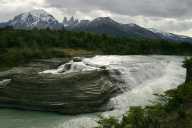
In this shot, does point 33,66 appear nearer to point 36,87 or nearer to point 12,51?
point 36,87

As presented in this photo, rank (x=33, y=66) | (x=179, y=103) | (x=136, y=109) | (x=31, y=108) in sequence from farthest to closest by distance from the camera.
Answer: (x=33, y=66) < (x=31, y=108) < (x=179, y=103) < (x=136, y=109)

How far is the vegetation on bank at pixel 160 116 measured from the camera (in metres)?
19.9

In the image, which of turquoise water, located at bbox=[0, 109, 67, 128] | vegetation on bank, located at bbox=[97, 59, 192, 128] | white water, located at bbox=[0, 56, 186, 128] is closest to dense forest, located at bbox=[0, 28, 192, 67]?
white water, located at bbox=[0, 56, 186, 128]

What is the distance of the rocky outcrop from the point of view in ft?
124

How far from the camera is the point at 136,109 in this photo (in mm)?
20188

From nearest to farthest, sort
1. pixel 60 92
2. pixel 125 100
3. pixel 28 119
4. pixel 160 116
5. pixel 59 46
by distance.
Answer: pixel 160 116
pixel 28 119
pixel 125 100
pixel 60 92
pixel 59 46

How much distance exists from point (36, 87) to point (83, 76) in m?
5.14

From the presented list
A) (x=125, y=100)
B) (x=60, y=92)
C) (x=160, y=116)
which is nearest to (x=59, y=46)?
(x=60, y=92)

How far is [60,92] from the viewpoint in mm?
39062

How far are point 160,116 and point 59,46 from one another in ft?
249

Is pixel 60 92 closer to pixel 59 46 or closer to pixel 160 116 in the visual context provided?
pixel 160 116

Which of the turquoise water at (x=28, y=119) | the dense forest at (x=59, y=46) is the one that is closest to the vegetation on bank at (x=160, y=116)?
the turquoise water at (x=28, y=119)

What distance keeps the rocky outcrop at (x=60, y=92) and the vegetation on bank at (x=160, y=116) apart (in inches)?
430

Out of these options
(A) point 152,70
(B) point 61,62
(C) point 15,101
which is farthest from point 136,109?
(B) point 61,62
